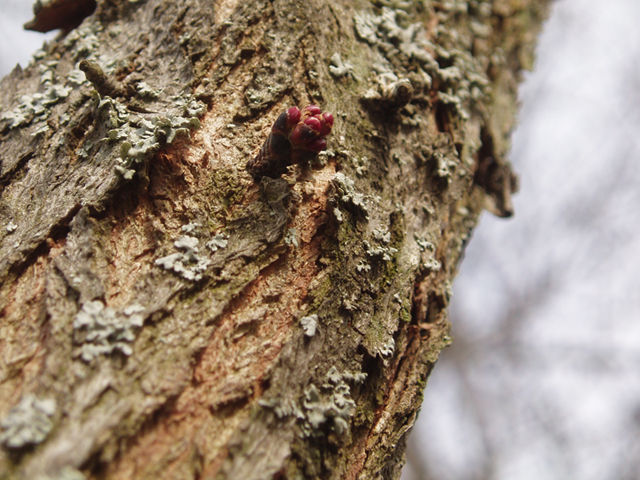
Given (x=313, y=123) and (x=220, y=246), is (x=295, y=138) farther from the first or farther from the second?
(x=220, y=246)

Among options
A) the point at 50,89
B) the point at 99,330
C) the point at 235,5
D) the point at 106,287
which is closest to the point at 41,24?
the point at 50,89

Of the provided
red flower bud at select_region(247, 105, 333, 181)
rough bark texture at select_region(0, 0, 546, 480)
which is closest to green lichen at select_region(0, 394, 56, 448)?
rough bark texture at select_region(0, 0, 546, 480)

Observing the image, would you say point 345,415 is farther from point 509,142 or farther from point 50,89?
point 509,142

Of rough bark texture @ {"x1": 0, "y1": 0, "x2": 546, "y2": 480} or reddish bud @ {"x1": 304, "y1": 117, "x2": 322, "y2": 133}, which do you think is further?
reddish bud @ {"x1": 304, "y1": 117, "x2": 322, "y2": 133}

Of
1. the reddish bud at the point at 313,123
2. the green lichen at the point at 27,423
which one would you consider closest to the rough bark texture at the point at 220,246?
the green lichen at the point at 27,423

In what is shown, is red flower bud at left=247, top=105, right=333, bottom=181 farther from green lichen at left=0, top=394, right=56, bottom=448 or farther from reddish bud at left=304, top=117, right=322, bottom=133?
green lichen at left=0, top=394, right=56, bottom=448

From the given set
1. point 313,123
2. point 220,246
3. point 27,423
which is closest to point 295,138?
point 313,123

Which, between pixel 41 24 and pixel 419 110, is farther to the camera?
pixel 41 24

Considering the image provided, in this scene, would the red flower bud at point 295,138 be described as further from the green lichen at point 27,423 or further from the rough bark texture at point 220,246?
the green lichen at point 27,423
